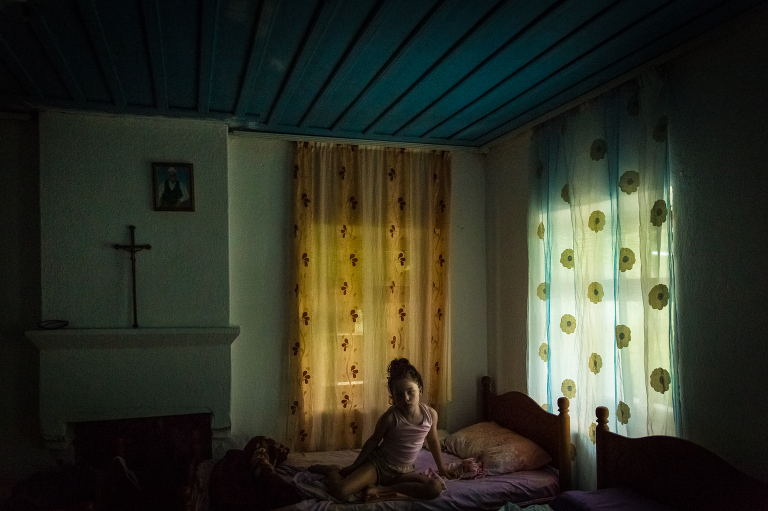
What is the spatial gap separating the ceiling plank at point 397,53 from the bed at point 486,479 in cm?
214

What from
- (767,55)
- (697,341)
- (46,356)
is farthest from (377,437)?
(767,55)

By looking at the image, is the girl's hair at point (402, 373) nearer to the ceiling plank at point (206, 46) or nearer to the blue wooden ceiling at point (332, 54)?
the blue wooden ceiling at point (332, 54)

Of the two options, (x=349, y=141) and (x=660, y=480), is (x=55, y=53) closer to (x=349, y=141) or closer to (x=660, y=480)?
(x=349, y=141)

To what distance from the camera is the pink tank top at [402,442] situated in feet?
10.6

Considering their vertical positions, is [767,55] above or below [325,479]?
above

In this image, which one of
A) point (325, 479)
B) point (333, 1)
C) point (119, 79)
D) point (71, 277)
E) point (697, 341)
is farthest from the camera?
point (71, 277)

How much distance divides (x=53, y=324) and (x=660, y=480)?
3549 mm

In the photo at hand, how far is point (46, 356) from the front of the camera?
10.9 ft

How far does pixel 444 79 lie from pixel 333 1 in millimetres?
Result: 997

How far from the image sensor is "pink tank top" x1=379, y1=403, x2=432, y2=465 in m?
3.22

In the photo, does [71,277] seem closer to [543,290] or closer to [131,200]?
[131,200]

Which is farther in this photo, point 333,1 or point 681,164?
point 681,164

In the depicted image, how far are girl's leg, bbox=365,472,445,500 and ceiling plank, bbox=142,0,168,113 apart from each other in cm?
252

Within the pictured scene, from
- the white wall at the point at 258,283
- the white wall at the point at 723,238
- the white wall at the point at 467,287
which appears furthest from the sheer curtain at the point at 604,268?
the white wall at the point at 258,283
